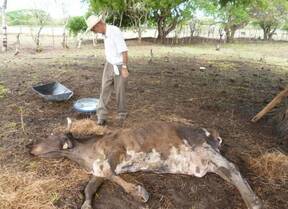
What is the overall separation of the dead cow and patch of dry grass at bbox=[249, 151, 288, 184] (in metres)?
0.58

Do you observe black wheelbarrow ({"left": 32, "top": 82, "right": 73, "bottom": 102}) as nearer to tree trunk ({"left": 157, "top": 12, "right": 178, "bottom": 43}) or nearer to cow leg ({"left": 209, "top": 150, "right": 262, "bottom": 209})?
cow leg ({"left": 209, "top": 150, "right": 262, "bottom": 209})

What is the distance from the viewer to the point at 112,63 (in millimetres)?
5508

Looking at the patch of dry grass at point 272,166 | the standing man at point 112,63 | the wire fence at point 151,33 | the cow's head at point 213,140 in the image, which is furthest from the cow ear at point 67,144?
the wire fence at point 151,33

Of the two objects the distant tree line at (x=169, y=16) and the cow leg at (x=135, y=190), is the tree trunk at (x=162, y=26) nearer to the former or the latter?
the distant tree line at (x=169, y=16)

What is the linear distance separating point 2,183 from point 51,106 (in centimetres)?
281

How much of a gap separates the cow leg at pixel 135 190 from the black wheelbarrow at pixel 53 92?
3224 millimetres

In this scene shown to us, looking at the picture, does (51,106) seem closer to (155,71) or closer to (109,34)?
(109,34)

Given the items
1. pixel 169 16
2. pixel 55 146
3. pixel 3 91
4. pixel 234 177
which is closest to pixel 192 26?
pixel 169 16

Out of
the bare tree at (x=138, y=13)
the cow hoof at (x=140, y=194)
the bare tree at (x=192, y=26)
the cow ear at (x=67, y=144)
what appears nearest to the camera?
the cow hoof at (x=140, y=194)

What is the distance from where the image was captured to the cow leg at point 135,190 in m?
3.58

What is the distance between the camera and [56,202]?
357 cm

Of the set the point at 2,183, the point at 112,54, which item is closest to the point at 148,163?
the point at 2,183

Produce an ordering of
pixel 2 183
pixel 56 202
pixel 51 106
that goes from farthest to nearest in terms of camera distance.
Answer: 1. pixel 51 106
2. pixel 2 183
3. pixel 56 202

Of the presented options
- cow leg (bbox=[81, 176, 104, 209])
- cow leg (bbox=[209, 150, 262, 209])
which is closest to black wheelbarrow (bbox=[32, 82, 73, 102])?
cow leg (bbox=[81, 176, 104, 209])
